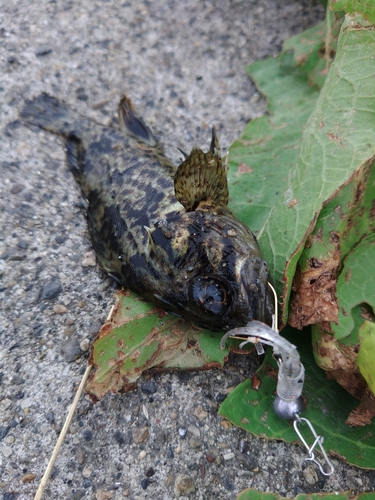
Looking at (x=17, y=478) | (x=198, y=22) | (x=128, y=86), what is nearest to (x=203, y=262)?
(x=17, y=478)

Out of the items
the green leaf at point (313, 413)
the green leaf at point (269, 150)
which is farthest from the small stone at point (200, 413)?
the green leaf at point (269, 150)

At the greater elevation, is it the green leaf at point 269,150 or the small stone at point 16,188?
the green leaf at point 269,150

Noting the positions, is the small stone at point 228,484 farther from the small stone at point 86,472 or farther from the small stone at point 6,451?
the small stone at point 6,451

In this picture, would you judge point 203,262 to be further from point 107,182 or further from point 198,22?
point 198,22

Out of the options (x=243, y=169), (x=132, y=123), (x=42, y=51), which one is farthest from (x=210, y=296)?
(x=42, y=51)

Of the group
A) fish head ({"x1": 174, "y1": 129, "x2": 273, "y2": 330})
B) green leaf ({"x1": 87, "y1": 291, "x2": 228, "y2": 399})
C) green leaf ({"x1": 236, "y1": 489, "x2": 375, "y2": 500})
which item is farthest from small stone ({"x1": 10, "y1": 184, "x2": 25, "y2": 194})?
green leaf ({"x1": 236, "y1": 489, "x2": 375, "y2": 500})

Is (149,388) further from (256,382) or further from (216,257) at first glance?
(216,257)
